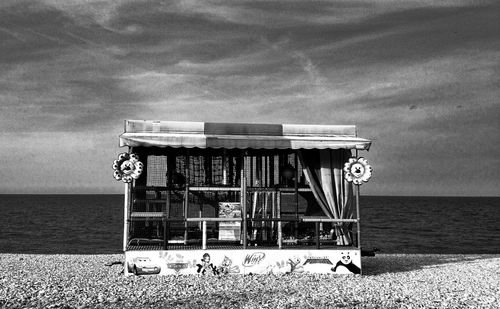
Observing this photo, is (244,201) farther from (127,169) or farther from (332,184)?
(127,169)

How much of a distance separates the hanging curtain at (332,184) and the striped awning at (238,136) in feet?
1.71

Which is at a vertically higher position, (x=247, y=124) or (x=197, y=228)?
(x=247, y=124)

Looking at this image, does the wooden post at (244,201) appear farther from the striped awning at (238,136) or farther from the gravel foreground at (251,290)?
the gravel foreground at (251,290)

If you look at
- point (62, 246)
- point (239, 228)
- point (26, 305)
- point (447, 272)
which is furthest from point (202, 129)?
point (62, 246)

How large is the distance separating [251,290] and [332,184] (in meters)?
3.65

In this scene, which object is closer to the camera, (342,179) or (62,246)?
(342,179)

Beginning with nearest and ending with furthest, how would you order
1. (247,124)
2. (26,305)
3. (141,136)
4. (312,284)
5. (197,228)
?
(26,305) → (312,284) → (141,136) → (247,124) → (197,228)

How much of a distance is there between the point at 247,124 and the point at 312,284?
170 inches

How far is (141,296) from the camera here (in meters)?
9.56

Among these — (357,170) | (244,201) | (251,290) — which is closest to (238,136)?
(244,201)

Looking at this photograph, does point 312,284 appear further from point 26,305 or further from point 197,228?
point 26,305

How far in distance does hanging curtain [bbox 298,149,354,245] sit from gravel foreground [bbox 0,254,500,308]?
1.32 metres

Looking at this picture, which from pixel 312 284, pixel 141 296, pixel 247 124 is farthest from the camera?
pixel 247 124

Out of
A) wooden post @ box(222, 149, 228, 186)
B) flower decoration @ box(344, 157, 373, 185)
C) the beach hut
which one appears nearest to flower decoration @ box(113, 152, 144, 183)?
the beach hut
